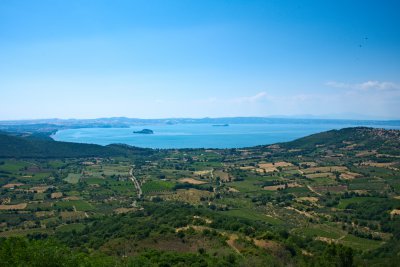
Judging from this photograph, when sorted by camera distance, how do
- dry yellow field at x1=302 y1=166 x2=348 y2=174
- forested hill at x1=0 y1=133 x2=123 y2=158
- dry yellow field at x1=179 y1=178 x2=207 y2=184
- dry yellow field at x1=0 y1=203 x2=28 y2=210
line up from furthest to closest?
forested hill at x1=0 y1=133 x2=123 y2=158 → dry yellow field at x1=302 y1=166 x2=348 y2=174 → dry yellow field at x1=179 y1=178 x2=207 y2=184 → dry yellow field at x1=0 y1=203 x2=28 y2=210

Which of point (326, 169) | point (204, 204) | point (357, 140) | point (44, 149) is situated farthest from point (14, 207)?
point (357, 140)

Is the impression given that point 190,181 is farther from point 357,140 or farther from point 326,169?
point 357,140

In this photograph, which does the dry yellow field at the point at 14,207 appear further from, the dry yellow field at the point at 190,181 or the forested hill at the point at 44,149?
the forested hill at the point at 44,149

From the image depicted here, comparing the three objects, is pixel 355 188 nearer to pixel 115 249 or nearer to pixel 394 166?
pixel 394 166

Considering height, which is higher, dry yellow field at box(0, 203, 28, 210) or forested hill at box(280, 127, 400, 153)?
forested hill at box(280, 127, 400, 153)

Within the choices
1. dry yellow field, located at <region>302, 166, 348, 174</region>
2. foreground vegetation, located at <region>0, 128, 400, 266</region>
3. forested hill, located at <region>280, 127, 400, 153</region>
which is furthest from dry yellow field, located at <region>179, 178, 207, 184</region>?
forested hill, located at <region>280, 127, 400, 153</region>

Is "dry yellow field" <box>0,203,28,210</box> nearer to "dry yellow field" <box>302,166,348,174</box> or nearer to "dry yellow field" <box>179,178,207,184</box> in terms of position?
"dry yellow field" <box>179,178,207,184</box>

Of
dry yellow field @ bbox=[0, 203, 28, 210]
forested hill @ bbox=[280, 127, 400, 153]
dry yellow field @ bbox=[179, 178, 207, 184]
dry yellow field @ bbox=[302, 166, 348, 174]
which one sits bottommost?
dry yellow field @ bbox=[0, 203, 28, 210]

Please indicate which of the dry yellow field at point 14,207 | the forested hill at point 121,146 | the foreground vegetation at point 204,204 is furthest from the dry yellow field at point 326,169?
the dry yellow field at point 14,207
